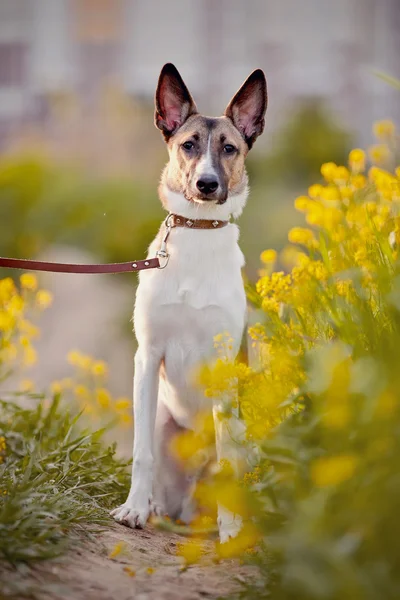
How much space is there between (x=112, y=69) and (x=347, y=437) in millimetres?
17656

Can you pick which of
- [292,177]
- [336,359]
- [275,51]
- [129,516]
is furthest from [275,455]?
[275,51]

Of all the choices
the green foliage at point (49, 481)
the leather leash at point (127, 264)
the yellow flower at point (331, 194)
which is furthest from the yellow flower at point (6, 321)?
the yellow flower at point (331, 194)

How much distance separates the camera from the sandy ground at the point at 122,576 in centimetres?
225

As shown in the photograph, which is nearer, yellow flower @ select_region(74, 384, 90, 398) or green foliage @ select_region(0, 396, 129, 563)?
green foliage @ select_region(0, 396, 129, 563)

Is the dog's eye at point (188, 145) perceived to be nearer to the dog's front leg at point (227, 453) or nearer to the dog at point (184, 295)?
the dog at point (184, 295)

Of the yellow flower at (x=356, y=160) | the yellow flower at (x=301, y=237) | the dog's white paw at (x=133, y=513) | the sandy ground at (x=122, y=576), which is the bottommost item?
the sandy ground at (x=122, y=576)

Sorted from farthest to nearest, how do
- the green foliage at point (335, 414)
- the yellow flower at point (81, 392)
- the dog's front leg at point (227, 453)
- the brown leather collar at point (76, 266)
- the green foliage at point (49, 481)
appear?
the yellow flower at point (81, 392) < the brown leather collar at point (76, 266) < the dog's front leg at point (227, 453) < the green foliage at point (49, 481) < the green foliage at point (335, 414)

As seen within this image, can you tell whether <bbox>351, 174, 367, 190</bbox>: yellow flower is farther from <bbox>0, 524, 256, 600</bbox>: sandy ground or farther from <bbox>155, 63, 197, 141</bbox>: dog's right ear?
<bbox>0, 524, 256, 600</bbox>: sandy ground

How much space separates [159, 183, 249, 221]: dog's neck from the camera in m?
3.49

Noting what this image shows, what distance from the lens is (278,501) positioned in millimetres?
2336

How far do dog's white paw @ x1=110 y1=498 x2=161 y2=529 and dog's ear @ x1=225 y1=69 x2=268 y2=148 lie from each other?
1.81m

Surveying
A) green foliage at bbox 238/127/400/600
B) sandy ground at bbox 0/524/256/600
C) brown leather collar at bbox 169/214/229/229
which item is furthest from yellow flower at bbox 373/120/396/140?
sandy ground at bbox 0/524/256/600

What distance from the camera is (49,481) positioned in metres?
3.15

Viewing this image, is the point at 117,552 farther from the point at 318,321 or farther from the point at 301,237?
the point at 301,237
